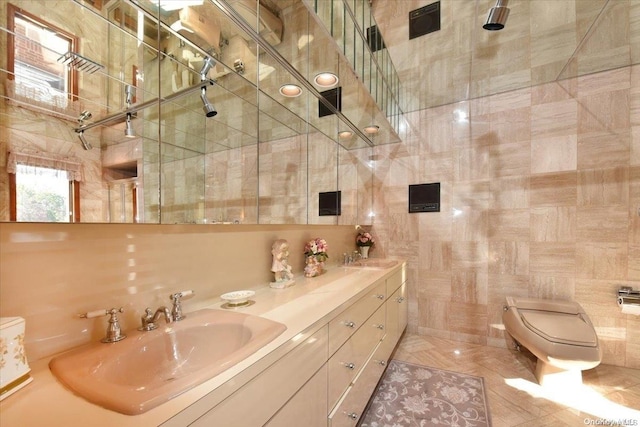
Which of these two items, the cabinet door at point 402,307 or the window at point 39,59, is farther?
the cabinet door at point 402,307

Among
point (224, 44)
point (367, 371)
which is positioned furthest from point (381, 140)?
point (367, 371)

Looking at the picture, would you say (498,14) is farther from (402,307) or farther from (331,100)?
(402,307)

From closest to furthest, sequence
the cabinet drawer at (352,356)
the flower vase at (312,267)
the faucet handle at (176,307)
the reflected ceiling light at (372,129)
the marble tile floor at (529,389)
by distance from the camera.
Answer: the faucet handle at (176,307)
the cabinet drawer at (352,356)
the marble tile floor at (529,389)
the flower vase at (312,267)
the reflected ceiling light at (372,129)

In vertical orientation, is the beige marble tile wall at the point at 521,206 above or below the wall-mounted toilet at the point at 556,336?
above

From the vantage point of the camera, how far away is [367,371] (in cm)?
165

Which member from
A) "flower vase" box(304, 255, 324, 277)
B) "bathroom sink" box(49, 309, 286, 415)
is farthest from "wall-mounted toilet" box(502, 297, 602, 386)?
"bathroom sink" box(49, 309, 286, 415)

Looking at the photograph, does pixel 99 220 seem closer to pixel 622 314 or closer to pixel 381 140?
pixel 381 140

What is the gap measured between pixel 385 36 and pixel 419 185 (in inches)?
74.6

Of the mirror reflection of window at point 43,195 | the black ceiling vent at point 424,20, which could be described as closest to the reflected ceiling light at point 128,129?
the mirror reflection of window at point 43,195

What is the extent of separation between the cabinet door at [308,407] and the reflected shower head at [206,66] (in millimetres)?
1436

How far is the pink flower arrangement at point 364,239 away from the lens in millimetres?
3086

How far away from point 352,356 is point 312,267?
75 cm

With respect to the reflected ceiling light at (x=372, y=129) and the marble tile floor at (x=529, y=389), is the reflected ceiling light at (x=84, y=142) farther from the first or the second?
the marble tile floor at (x=529, y=389)

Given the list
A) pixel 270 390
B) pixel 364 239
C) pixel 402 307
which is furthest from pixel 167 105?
pixel 402 307
